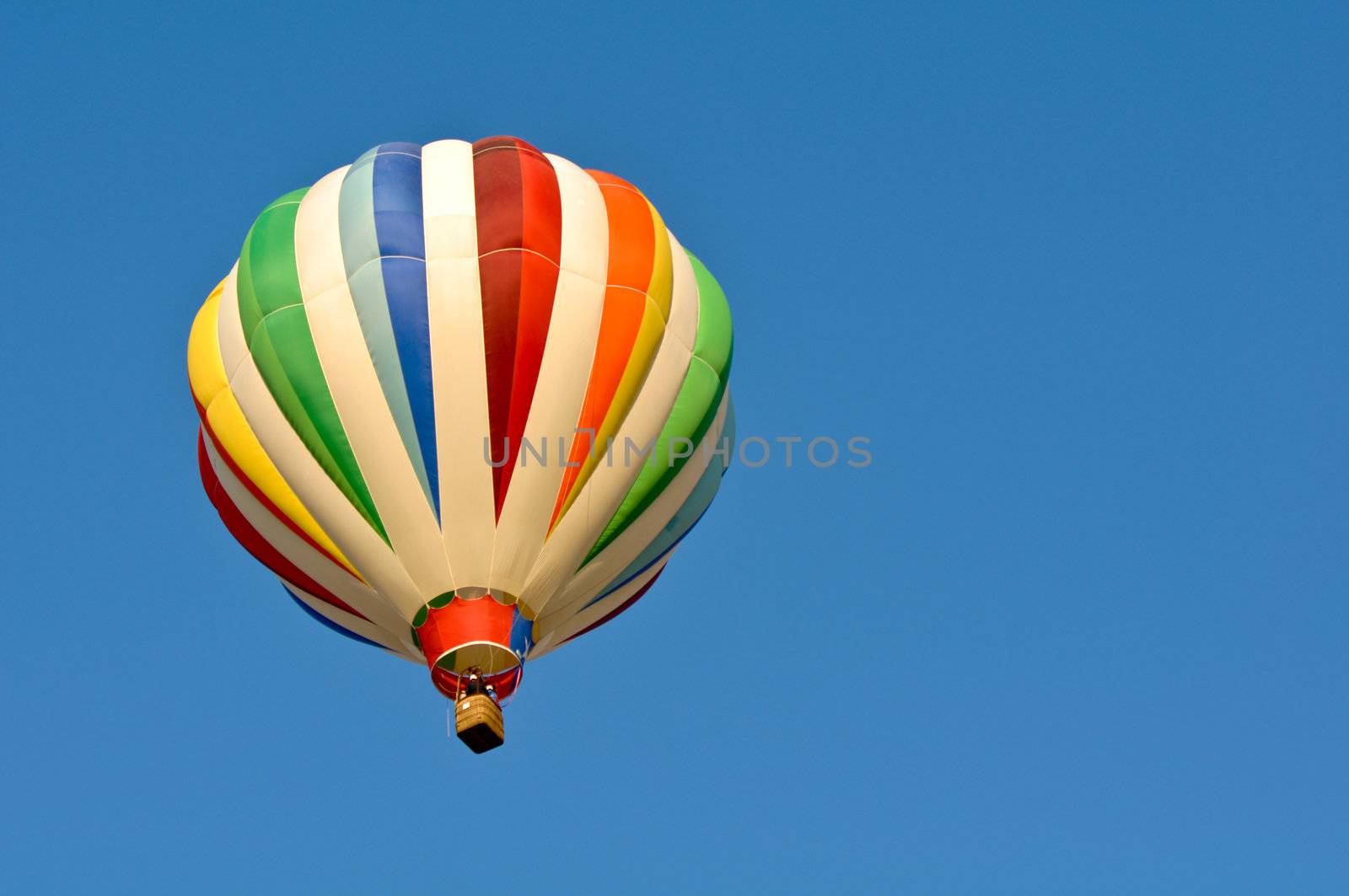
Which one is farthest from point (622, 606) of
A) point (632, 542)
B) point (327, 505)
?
point (327, 505)

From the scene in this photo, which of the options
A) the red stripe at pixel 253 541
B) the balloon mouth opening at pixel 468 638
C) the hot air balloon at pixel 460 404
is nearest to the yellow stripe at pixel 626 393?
the hot air balloon at pixel 460 404

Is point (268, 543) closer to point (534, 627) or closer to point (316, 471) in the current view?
point (316, 471)

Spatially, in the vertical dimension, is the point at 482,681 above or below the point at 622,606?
below

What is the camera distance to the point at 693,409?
18781 millimetres

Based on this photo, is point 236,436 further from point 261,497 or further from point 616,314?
point 616,314

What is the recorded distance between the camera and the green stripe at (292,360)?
18.0 m

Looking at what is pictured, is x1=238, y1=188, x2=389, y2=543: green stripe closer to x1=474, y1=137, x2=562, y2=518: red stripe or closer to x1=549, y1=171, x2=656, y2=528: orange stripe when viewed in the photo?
x1=474, y1=137, x2=562, y2=518: red stripe

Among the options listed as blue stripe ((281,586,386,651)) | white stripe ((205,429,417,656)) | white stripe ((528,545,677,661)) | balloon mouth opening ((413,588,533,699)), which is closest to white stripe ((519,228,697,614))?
balloon mouth opening ((413,588,533,699))

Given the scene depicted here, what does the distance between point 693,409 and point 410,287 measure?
2.38 meters

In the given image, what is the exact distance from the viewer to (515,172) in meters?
19.0

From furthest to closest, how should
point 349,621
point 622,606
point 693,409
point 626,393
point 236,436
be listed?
point 622,606
point 349,621
point 693,409
point 236,436
point 626,393

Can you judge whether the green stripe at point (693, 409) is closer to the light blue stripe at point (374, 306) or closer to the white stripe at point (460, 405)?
the white stripe at point (460, 405)

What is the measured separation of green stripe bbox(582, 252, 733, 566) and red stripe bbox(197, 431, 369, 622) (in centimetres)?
211

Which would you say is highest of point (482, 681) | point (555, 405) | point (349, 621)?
point (555, 405)
